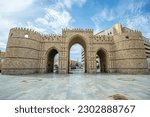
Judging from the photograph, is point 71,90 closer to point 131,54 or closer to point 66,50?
point 66,50

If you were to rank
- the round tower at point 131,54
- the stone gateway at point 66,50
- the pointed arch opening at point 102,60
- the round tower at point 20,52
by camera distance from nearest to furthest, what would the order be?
the round tower at point 20,52
the stone gateway at point 66,50
the round tower at point 131,54
the pointed arch opening at point 102,60

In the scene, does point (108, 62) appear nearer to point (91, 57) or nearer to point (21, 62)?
point (91, 57)

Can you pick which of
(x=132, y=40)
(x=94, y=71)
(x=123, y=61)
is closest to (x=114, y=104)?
(x=94, y=71)

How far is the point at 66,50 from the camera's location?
2027 cm

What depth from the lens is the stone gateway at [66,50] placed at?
16359 mm

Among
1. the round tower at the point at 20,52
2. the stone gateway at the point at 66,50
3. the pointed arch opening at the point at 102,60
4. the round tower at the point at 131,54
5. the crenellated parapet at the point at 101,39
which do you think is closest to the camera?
the round tower at the point at 20,52

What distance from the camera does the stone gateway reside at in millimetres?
16359

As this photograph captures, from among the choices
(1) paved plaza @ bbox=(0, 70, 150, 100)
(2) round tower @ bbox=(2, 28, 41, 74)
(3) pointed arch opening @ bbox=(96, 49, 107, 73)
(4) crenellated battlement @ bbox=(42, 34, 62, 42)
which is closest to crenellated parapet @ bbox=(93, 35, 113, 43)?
(3) pointed arch opening @ bbox=(96, 49, 107, 73)

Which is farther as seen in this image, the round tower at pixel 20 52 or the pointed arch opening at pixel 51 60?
the pointed arch opening at pixel 51 60

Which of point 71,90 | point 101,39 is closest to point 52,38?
point 101,39

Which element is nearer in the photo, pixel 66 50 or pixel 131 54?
pixel 131 54

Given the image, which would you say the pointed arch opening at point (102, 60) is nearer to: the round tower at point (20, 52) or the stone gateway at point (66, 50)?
the stone gateway at point (66, 50)

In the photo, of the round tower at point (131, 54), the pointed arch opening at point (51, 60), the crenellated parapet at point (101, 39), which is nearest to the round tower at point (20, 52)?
the pointed arch opening at point (51, 60)

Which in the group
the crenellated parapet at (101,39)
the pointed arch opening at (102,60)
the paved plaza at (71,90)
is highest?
the crenellated parapet at (101,39)
